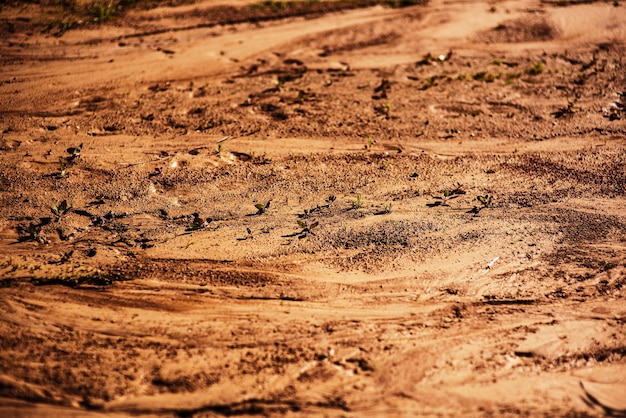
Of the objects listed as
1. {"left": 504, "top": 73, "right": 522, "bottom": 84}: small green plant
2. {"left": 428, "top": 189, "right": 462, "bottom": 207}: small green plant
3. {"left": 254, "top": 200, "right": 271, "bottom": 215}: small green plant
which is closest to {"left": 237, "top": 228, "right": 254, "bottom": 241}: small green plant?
{"left": 254, "top": 200, "right": 271, "bottom": 215}: small green plant

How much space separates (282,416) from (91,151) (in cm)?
370

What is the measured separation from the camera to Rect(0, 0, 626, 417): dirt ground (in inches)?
151

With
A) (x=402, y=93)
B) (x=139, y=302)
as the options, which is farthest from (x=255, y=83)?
(x=139, y=302)

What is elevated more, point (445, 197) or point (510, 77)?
point (510, 77)

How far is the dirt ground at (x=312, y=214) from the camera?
151 inches

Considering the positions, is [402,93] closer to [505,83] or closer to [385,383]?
[505,83]

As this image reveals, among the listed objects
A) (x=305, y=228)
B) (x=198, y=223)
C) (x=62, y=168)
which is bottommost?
(x=305, y=228)

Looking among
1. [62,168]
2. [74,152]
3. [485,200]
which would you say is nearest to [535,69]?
[485,200]

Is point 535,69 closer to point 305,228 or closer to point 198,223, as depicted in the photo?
point 305,228

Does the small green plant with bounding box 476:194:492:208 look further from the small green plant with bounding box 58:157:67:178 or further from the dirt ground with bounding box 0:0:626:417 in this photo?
the small green plant with bounding box 58:157:67:178

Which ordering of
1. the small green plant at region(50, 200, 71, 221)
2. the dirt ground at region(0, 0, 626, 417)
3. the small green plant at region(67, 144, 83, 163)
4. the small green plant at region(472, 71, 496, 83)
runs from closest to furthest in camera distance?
the dirt ground at region(0, 0, 626, 417)
the small green plant at region(50, 200, 71, 221)
the small green plant at region(67, 144, 83, 163)
the small green plant at region(472, 71, 496, 83)

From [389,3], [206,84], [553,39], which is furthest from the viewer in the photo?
[389,3]

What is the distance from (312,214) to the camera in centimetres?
521

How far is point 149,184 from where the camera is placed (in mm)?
5484
